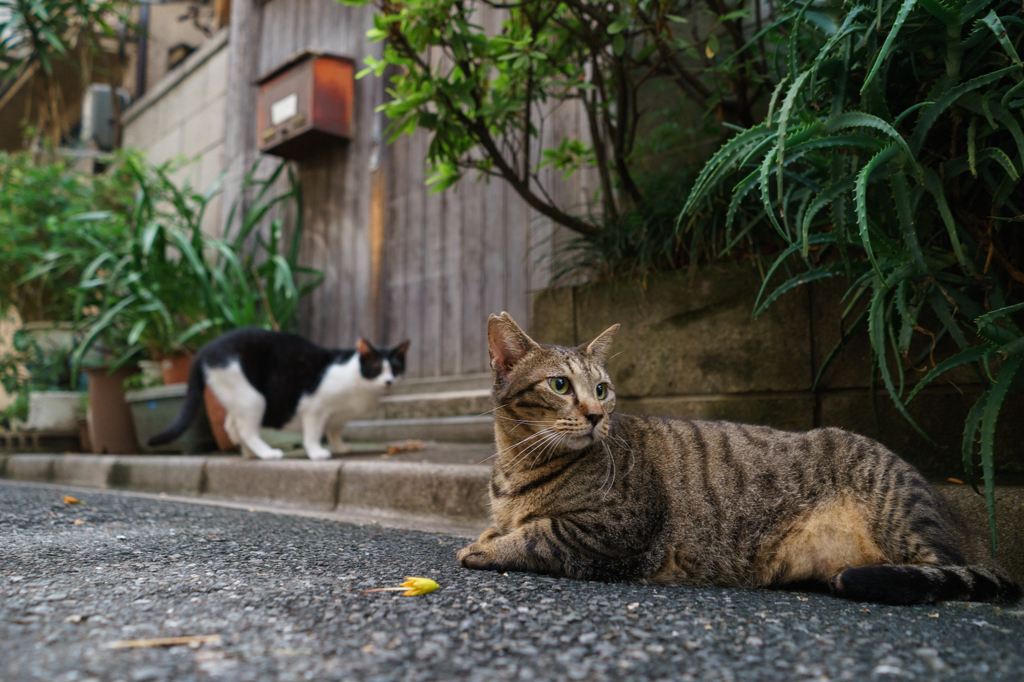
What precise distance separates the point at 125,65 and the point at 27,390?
5.07 m

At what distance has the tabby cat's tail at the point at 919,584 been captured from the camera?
1.46 meters

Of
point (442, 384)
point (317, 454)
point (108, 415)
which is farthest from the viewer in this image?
point (108, 415)

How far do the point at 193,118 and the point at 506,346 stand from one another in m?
6.78

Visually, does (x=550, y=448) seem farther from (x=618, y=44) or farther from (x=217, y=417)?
(x=217, y=417)

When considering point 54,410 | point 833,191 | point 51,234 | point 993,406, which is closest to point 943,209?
point 833,191

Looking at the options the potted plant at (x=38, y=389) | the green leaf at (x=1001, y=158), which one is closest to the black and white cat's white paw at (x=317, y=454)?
the potted plant at (x=38, y=389)

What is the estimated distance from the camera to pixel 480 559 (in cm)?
167

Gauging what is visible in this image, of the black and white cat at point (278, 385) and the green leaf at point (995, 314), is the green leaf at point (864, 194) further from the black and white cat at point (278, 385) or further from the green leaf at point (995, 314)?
the black and white cat at point (278, 385)

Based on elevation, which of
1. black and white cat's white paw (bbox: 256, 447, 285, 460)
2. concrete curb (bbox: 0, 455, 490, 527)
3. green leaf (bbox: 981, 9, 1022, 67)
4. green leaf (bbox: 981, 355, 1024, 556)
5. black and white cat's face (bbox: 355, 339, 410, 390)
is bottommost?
concrete curb (bbox: 0, 455, 490, 527)

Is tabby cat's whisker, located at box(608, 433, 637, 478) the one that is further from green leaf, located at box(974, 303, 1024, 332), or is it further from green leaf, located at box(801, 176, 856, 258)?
green leaf, located at box(974, 303, 1024, 332)

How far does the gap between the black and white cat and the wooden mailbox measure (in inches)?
83.5

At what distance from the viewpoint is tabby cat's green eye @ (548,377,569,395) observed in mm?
1786

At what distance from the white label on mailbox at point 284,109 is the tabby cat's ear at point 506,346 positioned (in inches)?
168

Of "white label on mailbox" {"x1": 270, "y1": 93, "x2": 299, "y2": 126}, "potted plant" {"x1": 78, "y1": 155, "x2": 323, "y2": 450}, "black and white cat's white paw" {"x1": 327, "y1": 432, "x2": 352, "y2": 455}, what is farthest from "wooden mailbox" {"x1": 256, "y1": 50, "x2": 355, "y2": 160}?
"black and white cat's white paw" {"x1": 327, "y1": 432, "x2": 352, "y2": 455}
